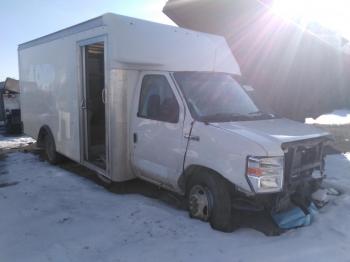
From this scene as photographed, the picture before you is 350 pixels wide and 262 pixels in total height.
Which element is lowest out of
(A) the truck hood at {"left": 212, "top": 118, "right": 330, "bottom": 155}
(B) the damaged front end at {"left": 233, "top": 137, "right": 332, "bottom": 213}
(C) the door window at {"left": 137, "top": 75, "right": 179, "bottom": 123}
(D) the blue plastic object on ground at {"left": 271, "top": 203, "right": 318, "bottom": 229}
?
(D) the blue plastic object on ground at {"left": 271, "top": 203, "right": 318, "bottom": 229}

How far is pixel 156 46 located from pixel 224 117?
179cm

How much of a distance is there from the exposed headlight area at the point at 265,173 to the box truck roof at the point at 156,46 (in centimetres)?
248

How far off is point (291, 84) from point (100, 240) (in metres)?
9.95

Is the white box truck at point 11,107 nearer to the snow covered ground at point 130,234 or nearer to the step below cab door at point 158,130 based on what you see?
the snow covered ground at point 130,234

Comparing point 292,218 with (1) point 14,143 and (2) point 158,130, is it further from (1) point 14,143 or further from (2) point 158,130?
(1) point 14,143

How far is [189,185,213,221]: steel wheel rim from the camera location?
4627mm

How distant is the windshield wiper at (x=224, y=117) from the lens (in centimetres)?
473

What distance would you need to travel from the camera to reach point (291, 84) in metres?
12.4

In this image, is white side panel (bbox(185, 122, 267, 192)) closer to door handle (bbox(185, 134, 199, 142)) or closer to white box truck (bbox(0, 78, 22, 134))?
door handle (bbox(185, 134, 199, 142))

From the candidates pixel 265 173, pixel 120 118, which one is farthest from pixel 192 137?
pixel 120 118

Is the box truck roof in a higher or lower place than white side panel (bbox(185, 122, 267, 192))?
higher

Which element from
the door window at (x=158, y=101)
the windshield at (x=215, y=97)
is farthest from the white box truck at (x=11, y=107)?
the windshield at (x=215, y=97)

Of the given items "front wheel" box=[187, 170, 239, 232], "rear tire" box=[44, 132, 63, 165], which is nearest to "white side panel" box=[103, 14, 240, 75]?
"front wheel" box=[187, 170, 239, 232]

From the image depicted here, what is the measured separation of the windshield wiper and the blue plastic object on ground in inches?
52.1
